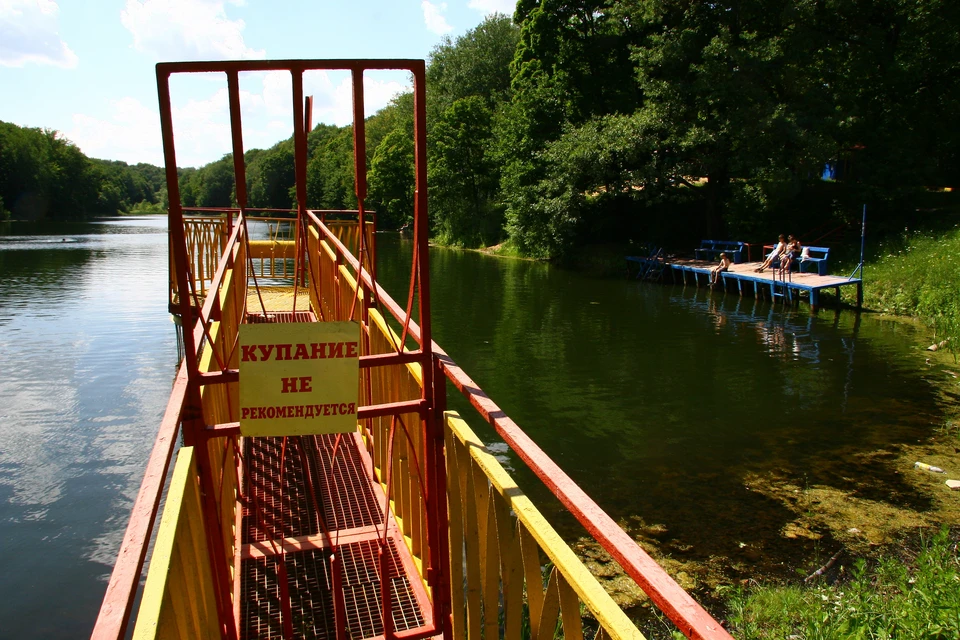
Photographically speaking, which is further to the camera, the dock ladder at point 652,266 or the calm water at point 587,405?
the dock ladder at point 652,266

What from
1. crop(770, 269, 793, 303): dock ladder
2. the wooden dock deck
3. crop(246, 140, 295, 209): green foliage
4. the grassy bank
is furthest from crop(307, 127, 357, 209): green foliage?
the grassy bank

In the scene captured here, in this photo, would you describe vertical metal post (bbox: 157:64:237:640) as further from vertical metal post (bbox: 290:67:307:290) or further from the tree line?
the tree line

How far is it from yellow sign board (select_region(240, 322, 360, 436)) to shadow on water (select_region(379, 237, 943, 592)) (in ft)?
15.2

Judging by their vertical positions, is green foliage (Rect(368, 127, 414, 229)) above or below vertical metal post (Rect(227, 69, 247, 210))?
above

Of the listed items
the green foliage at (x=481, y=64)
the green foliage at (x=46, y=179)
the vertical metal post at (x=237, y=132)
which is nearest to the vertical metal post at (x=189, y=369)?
the vertical metal post at (x=237, y=132)

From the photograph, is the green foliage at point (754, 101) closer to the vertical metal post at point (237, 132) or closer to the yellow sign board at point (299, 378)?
→ the vertical metal post at point (237, 132)

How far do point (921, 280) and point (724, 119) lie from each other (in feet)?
29.9

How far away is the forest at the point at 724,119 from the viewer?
2414 cm

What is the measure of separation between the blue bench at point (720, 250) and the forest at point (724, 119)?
75 cm

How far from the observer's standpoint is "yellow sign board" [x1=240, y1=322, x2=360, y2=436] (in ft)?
9.39

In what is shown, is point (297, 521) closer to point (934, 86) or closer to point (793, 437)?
point (793, 437)

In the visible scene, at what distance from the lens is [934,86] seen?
84.3 ft

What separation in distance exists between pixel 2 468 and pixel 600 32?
1118 inches

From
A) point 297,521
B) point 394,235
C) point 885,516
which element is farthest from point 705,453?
point 394,235
